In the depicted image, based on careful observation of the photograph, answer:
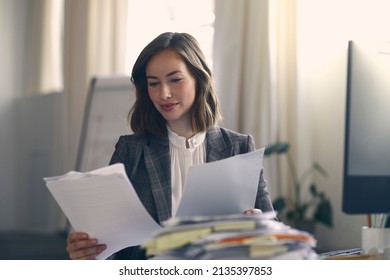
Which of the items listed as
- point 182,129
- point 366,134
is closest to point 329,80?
point 182,129

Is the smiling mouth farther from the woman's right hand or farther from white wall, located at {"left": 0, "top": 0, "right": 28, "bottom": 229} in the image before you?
white wall, located at {"left": 0, "top": 0, "right": 28, "bottom": 229}

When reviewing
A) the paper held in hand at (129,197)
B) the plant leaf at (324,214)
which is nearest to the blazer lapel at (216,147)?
the paper held in hand at (129,197)

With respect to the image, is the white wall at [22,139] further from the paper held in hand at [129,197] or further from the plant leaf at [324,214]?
the paper held in hand at [129,197]

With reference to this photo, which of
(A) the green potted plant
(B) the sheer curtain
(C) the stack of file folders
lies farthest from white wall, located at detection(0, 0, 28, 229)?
(C) the stack of file folders

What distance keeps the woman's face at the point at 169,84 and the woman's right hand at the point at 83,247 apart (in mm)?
365

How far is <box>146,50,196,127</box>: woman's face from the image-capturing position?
1.18 m

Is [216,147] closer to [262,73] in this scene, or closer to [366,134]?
[366,134]

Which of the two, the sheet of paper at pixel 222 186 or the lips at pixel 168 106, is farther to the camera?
the lips at pixel 168 106

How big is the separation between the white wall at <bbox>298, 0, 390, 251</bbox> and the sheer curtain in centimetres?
7

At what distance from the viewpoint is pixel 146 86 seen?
4.09 feet

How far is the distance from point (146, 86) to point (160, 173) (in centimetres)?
20

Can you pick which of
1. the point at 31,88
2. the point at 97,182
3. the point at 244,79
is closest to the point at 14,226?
the point at 31,88

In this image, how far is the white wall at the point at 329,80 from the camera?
2453 mm

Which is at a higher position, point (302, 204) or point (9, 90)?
point (9, 90)
